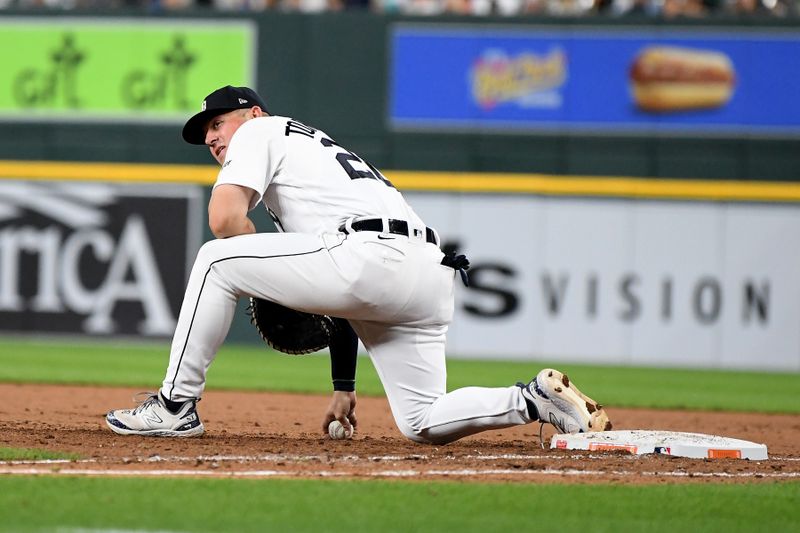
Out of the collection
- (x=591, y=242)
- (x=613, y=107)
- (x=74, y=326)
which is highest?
(x=613, y=107)

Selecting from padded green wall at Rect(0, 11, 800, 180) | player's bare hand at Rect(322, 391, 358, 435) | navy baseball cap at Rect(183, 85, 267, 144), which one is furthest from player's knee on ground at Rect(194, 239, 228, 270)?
padded green wall at Rect(0, 11, 800, 180)

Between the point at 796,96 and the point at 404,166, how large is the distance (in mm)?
3975

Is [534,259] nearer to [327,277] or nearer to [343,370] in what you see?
[343,370]

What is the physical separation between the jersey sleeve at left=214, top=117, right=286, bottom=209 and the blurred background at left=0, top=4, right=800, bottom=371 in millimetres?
8610

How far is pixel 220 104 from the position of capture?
4.86 meters

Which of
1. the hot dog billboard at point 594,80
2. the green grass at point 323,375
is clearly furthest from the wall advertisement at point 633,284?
the hot dog billboard at point 594,80

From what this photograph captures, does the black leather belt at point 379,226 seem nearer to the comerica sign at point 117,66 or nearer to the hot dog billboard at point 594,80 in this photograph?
the hot dog billboard at point 594,80

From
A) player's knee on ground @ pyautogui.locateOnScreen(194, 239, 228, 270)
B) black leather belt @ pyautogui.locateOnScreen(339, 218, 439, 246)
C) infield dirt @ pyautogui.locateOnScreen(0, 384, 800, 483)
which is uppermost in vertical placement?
black leather belt @ pyautogui.locateOnScreen(339, 218, 439, 246)

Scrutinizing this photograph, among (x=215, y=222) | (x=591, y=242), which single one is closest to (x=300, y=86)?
(x=591, y=242)

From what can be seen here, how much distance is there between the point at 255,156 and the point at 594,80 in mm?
9186

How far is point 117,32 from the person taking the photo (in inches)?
542

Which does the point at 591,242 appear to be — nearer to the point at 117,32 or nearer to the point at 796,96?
the point at 796,96

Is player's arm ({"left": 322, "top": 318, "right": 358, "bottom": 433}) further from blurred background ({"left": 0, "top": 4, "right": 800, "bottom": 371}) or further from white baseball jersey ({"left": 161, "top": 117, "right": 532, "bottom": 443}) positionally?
blurred background ({"left": 0, "top": 4, "right": 800, "bottom": 371})

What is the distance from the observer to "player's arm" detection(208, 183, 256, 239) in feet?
14.8
